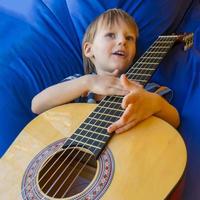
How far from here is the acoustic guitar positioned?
71cm

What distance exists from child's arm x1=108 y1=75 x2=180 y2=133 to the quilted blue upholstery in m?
0.15

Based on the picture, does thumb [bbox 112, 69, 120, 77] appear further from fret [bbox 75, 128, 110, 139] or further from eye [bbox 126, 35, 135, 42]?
fret [bbox 75, 128, 110, 139]

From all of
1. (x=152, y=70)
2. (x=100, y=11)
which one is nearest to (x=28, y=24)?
(x=100, y=11)

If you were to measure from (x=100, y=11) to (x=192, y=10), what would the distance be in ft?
1.34

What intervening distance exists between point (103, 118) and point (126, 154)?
5.6 inches

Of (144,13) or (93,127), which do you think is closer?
(93,127)

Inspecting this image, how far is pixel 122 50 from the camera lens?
1064 millimetres

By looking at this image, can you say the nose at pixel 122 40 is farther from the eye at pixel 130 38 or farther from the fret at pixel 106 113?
the fret at pixel 106 113

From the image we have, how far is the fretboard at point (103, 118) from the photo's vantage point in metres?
0.83

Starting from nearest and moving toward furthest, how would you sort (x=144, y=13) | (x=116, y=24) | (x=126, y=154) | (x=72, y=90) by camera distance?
(x=126, y=154) < (x=72, y=90) < (x=116, y=24) < (x=144, y=13)

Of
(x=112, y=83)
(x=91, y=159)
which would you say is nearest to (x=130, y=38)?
(x=112, y=83)

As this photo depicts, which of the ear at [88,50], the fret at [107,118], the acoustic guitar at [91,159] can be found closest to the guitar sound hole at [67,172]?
the acoustic guitar at [91,159]

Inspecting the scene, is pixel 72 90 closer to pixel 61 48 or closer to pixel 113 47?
pixel 113 47

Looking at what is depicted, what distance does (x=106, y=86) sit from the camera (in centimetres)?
97
